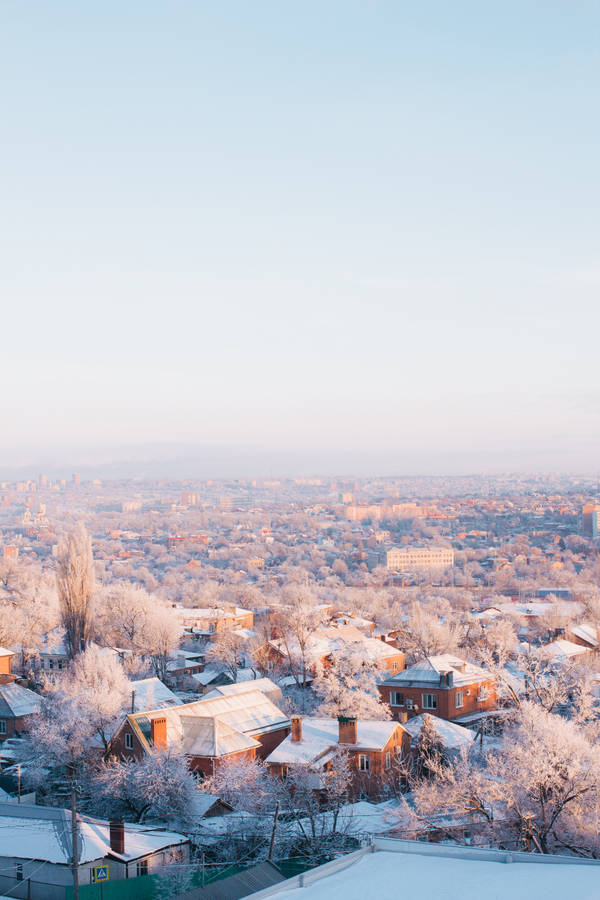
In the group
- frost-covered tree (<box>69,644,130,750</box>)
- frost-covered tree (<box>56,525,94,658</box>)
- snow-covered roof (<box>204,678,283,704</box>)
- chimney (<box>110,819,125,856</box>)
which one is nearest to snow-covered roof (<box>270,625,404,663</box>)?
snow-covered roof (<box>204,678,283,704</box>)

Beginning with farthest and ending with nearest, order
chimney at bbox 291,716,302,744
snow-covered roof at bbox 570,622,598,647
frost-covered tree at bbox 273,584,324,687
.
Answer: snow-covered roof at bbox 570,622,598,647 → frost-covered tree at bbox 273,584,324,687 → chimney at bbox 291,716,302,744

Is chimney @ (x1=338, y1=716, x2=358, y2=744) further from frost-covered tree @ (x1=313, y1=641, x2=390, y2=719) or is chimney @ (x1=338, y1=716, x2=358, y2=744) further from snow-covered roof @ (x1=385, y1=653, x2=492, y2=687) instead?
snow-covered roof @ (x1=385, y1=653, x2=492, y2=687)

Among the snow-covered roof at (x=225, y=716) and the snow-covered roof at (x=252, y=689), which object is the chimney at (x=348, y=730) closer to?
Answer: the snow-covered roof at (x=225, y=716)

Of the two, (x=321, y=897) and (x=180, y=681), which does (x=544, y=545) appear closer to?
(x=180, y=681)

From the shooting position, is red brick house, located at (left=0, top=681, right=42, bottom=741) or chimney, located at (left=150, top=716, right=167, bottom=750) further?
red brick house, located at (left=0, top=681, right=42, bottom=741)

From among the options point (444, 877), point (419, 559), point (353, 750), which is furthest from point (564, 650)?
point (419, 559)

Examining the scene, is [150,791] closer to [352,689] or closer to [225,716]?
[225,716]

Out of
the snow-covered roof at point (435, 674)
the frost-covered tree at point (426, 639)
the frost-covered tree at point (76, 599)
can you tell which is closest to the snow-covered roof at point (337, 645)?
the frost-covered tree at point (426, 639)

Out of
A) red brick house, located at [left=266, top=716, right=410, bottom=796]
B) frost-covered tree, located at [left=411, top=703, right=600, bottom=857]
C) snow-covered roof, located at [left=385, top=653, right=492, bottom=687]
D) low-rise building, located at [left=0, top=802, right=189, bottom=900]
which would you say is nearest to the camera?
low-rise building, located at [left=0, top=802, right=189, bottom=900]
